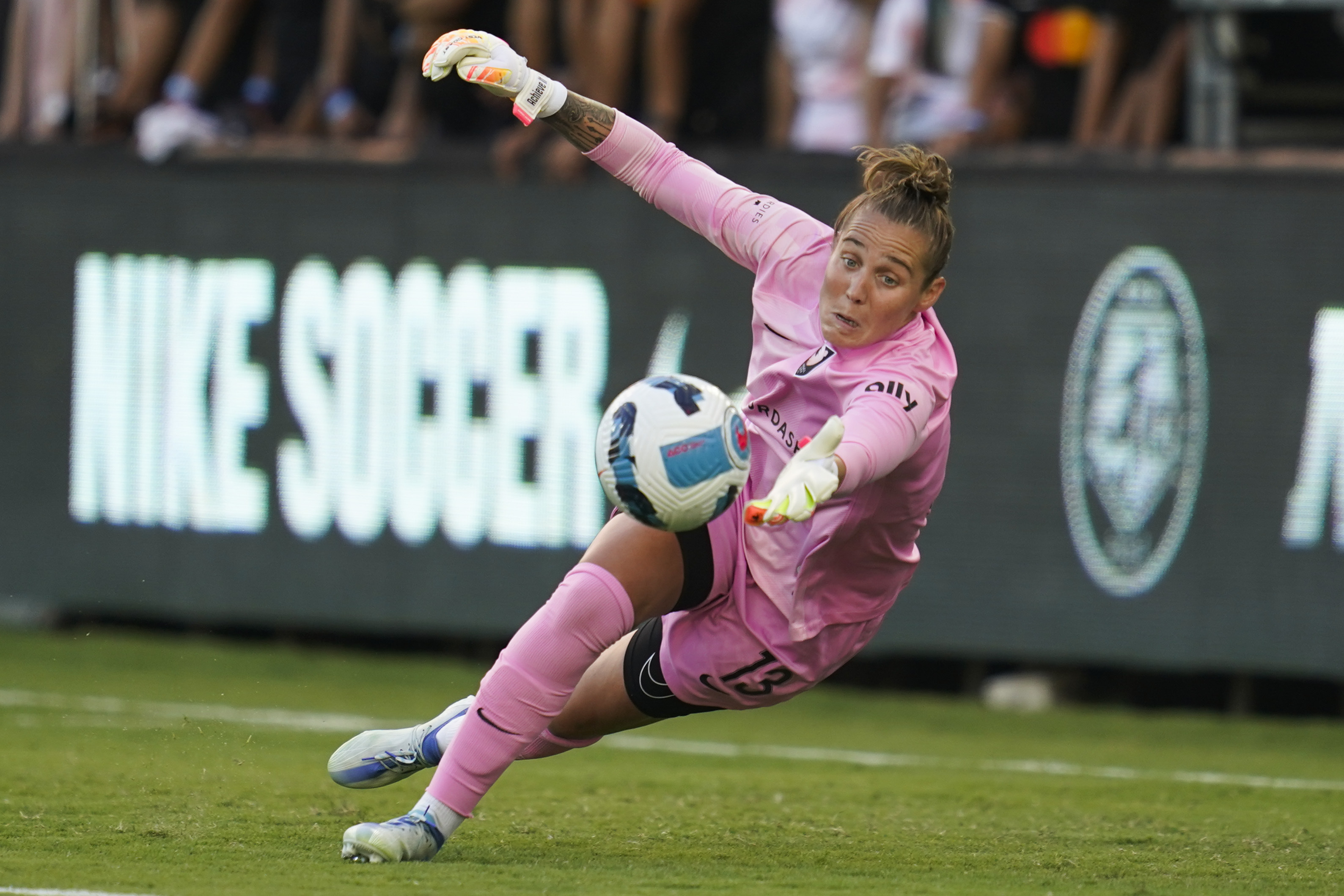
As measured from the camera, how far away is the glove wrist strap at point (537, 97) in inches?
197

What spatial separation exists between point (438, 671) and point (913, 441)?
6338mm

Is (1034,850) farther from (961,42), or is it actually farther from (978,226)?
(961,42)

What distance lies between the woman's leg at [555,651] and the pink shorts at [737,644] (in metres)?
0.18

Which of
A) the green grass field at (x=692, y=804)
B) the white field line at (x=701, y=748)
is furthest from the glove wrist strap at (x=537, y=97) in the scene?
the white field line at (x=701, y=748)

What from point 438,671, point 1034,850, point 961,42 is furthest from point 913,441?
point 438,671

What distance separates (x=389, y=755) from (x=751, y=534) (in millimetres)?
1186

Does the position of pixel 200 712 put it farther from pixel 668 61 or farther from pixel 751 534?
pixel 751 534

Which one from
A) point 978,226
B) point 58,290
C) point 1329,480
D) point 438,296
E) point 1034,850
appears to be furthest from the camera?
point 58,290

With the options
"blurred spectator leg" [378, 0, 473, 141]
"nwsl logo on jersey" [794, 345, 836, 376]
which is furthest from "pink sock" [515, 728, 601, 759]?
"blurred spectator leg" [378, 0, 473, 141]

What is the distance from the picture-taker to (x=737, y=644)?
15.9ft

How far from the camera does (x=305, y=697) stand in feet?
30.9

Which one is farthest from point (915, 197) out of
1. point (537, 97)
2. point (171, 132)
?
point (171, 132)

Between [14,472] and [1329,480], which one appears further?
[14,472]

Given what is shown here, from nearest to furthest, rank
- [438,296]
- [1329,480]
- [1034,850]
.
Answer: [1034,850]
[1329,480]
[438,296]
